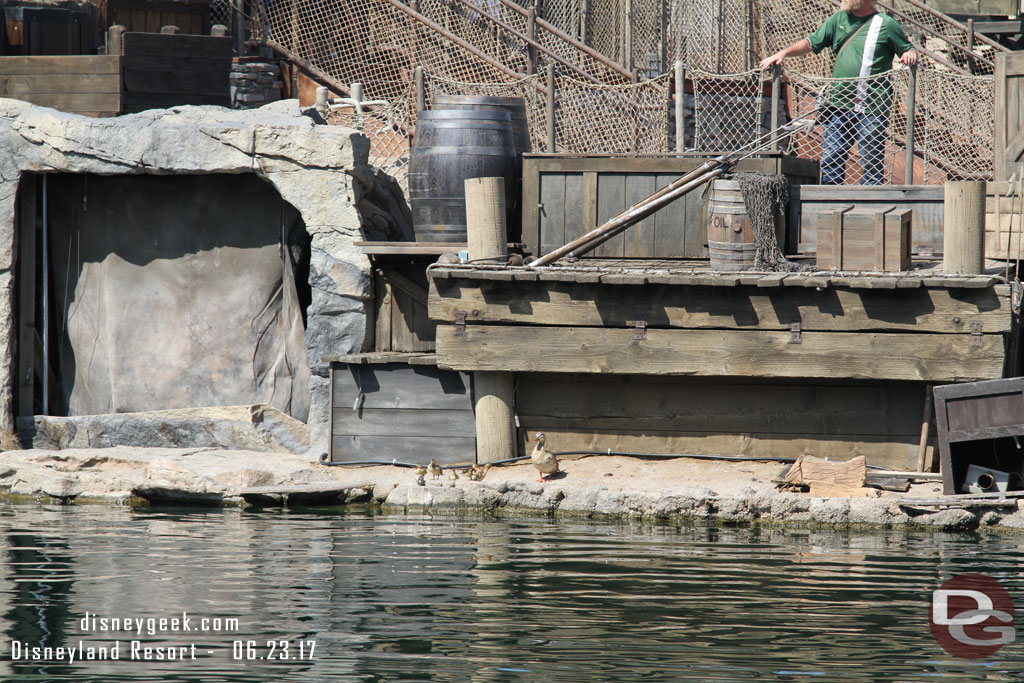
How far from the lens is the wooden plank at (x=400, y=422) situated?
10.9 meters

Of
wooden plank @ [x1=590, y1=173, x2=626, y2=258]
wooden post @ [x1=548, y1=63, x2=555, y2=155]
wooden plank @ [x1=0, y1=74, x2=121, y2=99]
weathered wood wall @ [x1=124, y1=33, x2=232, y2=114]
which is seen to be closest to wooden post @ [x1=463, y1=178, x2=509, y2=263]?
wooden plank @ [x1=590, y1=173, x2=626, y2=258]

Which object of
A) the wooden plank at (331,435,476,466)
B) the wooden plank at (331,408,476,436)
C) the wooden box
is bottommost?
the wooden plank at (331,435,476,466)

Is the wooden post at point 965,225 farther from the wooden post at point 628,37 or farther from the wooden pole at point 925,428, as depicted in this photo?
the wooden post at point 628,37

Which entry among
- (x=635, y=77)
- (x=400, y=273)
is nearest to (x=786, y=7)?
(x=635, y=77)

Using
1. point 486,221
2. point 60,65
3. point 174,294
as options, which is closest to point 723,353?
point 486,221

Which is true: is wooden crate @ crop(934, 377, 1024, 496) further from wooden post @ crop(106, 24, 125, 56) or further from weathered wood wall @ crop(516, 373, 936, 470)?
wooden post @ crop(106, 24, 125, 56)

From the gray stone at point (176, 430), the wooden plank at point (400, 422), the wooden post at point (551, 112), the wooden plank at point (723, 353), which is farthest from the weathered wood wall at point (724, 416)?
the wooden post at point (551, 112)

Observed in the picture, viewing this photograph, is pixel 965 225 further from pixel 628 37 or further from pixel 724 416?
pixel 628 37

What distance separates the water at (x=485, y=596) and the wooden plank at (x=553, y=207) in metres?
2.88

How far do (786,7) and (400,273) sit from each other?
858 cm

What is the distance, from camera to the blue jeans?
11820 mm

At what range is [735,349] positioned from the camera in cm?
997

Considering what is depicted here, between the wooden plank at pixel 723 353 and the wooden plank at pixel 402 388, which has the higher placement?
the wooden plank at pixel 723 353

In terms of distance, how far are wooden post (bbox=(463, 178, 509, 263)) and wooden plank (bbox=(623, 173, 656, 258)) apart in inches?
51.7
